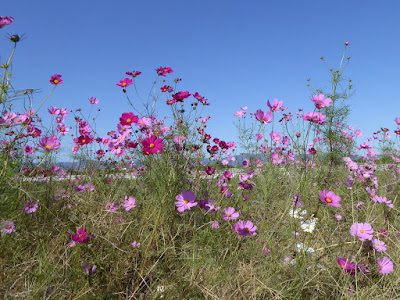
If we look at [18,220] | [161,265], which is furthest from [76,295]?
[18,220]

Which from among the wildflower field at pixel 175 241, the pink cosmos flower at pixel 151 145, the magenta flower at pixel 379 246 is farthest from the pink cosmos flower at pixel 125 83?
the magenta flower at pixel 379 246

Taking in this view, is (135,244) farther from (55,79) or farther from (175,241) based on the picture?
(55,79)

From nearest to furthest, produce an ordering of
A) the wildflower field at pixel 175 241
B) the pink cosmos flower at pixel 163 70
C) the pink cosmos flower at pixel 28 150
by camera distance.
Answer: the wildflower field at pixel 175 241 → the pink cosmos flower at pixel 163 70 → the pink cosmos flower at pixel 28 150

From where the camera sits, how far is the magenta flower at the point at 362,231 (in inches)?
59.7

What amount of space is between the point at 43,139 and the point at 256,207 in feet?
5.76

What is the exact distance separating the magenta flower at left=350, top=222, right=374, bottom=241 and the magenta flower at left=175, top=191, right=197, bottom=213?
83 centimetres

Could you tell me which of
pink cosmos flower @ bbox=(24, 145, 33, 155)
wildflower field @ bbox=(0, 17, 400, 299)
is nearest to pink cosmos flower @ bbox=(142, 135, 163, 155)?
wildflower field @ bbox=(0, 17, 400, 299)

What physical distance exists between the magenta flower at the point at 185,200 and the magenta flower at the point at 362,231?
83cm

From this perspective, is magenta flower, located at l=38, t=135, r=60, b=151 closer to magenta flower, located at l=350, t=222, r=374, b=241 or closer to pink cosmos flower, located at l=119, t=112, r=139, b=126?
pink cosmos flower, located at l=119, t=112, r=139, b=126

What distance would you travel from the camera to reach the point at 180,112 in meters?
2.46

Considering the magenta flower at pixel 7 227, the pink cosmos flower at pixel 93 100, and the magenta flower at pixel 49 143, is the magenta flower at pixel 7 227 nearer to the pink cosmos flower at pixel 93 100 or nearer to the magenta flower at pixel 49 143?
the magenta flower at pixel 49 143

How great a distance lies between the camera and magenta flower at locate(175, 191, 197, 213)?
1.63 metres

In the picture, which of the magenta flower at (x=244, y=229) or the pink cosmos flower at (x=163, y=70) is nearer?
the magenta flower at (x=244, y=229)

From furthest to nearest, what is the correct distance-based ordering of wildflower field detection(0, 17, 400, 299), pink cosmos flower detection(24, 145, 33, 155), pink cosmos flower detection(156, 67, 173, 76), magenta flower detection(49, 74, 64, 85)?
pink cosmos flower detection(24, 145, 33, 155), pink cosmos flower detection(156, 67, 173, 76), magenta flower detection(49, 74, 64, 85), wildflower field detection(0, 17, 400, 299)
